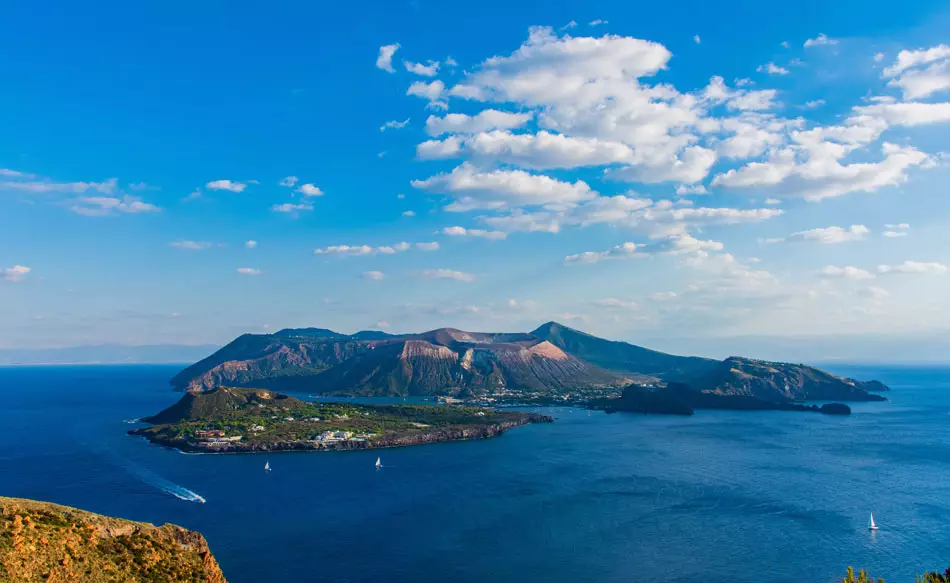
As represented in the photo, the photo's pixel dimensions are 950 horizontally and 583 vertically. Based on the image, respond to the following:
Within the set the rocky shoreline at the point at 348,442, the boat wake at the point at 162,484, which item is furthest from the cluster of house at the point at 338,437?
the boat wake at the point at 162,484

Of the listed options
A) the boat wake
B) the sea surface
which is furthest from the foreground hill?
the boat wake

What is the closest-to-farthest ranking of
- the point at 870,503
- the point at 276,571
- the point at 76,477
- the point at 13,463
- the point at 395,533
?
the point at 276,571, the point at 395,533, the point at 870,503, the point at 76,477, the point at 13,463

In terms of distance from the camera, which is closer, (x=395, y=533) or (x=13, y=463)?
(x=395, y=533)

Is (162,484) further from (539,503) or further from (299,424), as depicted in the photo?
(299,424)

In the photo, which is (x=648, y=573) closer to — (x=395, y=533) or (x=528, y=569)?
(x=528, y=569)

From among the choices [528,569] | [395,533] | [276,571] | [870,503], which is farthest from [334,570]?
[870,503]

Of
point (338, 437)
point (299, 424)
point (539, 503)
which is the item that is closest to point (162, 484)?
point (338, 437)
